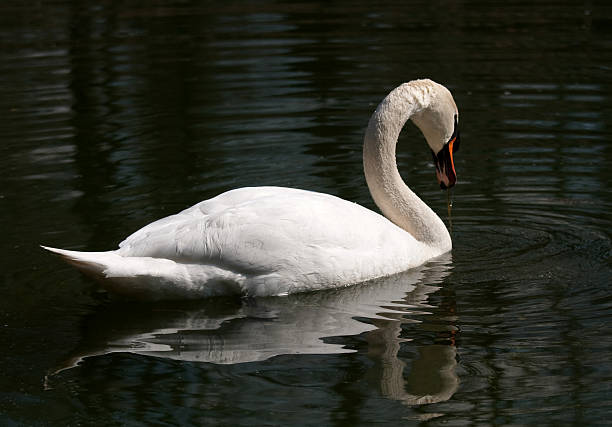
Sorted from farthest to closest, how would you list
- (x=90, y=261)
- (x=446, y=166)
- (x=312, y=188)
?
(x=312, y=188)
(x=446, y=166)
(x=90, y=261)

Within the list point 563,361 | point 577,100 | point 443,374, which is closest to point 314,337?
point 443,374

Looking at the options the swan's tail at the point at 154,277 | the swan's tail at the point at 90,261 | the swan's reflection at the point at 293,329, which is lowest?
the swan's reflection at the point at 293,329

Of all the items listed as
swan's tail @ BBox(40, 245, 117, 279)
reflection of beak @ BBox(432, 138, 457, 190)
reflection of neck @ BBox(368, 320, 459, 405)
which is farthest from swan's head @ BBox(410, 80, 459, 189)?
swan's tail @ BBox(40, 245, 117, 279)

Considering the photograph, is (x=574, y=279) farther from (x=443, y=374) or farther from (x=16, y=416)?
(x=16, y=416)

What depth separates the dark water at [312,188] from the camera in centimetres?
580

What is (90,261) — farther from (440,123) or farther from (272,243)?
(440,123)

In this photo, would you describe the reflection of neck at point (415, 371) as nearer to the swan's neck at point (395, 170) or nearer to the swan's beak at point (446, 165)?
the swan's neck at point (395, 170)

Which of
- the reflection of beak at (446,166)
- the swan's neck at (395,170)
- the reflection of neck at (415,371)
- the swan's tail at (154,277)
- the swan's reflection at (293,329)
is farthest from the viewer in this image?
the reflection of beak at (446,166)

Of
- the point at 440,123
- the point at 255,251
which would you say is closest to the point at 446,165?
the point at 440,123

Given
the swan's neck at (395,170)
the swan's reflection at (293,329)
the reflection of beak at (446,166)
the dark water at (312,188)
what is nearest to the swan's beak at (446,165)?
the reflection of beak at (446,166)

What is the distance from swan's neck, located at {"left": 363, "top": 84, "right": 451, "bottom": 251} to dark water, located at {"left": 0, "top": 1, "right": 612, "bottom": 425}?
316 millimetres

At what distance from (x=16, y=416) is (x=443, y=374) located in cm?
224

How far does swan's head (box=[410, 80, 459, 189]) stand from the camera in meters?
7.95

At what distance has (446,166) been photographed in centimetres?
822
